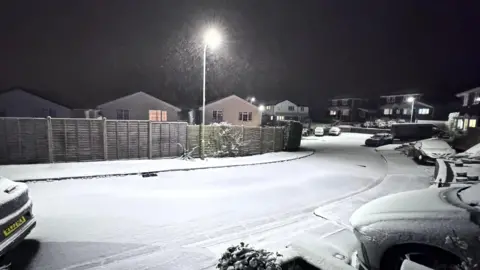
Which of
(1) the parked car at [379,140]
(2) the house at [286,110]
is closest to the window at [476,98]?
(1) the parked car at [379,140]

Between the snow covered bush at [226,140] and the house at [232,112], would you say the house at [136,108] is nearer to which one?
the house at [232,112]

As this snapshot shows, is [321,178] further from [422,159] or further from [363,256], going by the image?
[422,159]

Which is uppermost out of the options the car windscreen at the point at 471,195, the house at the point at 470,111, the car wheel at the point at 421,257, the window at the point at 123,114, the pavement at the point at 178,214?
the house at the point at 470,111

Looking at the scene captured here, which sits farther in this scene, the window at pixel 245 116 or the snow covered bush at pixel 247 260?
the window at pixel 245 116

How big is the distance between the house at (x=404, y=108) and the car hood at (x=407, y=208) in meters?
55.5

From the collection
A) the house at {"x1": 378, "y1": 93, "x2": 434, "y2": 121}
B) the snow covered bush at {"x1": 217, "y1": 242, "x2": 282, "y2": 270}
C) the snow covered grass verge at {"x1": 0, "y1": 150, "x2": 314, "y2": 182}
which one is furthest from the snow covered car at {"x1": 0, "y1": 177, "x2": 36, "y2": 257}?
the house at {"x1": 378, "y1": 93, "x2": 434, "y2": 121}

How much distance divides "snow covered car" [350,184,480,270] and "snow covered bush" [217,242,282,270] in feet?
4.87

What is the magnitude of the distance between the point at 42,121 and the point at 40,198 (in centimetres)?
630

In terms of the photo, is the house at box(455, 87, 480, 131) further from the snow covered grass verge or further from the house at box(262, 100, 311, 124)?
the snow covered grass verge

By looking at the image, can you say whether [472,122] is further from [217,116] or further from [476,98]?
[217,116]

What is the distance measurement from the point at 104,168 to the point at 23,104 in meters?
20.4

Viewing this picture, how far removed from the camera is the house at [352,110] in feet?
202

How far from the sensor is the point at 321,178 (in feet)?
38.7

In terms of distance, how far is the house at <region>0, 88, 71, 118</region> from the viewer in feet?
81.2
